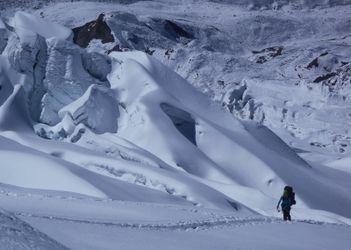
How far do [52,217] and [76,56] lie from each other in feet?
50.4

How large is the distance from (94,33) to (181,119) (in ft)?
70.8

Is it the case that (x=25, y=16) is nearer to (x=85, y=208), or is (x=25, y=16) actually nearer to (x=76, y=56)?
(x=76, y=56)

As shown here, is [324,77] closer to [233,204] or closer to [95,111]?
[95,111]

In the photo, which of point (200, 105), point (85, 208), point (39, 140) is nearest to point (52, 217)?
point (85, 208)

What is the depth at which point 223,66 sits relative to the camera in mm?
37531

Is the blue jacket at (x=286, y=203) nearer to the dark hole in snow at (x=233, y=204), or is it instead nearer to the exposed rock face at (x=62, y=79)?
the dark hole in snow at (x=233, y=204)

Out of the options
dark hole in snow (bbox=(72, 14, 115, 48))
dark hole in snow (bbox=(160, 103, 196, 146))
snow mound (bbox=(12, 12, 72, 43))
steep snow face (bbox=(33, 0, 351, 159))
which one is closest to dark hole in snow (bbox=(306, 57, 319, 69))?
steep snow face (bbox=(33, 0, 351, 159))

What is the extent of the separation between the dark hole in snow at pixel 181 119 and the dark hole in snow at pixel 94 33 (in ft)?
63.0

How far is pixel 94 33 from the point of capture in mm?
41000

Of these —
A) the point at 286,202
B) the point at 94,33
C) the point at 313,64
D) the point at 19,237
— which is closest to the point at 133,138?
the point at 286,202

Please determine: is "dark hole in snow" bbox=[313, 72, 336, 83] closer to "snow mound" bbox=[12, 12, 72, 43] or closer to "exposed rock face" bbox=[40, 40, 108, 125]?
"snow mound" bbox=[12, 12, 72, 43]

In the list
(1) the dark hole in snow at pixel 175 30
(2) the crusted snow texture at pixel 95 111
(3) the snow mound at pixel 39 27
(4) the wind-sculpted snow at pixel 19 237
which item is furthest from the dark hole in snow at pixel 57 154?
(1) the dark hole in snow at pixel 175 30

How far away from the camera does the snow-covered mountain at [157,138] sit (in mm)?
10367

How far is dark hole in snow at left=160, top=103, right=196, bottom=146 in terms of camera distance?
67.6 ft
